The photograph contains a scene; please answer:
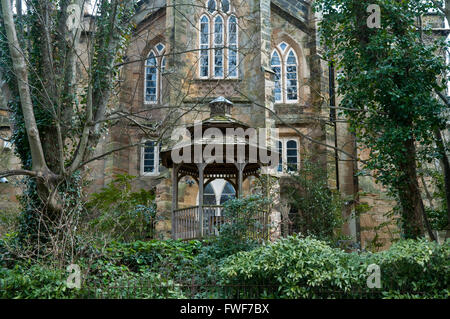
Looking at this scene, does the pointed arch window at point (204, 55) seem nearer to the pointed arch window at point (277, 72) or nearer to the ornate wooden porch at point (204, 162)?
the pointed arch window at point (277, 72)

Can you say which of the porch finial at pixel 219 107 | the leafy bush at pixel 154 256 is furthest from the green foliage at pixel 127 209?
the porch finial at pixel 219 107

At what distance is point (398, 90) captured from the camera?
42.7 ft

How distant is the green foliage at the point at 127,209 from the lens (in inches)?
707

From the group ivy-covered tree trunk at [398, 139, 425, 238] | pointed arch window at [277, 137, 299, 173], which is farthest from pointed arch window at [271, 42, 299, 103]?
ivy-covered tree trunk at [398, 139, 425, 238]

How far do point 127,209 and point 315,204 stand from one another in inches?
259

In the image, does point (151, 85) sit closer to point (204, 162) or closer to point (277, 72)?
point (277, 72)

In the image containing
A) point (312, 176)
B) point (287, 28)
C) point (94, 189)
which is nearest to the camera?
point (312, 176)

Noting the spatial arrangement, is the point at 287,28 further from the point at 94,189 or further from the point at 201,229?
the point at 201,229

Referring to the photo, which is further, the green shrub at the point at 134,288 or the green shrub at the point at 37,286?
the green shrub at the point at 134,288

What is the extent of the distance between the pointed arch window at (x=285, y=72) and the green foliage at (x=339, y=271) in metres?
14.8

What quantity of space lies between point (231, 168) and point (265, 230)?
16.1 ft

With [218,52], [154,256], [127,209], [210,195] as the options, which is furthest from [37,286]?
[218,52]
